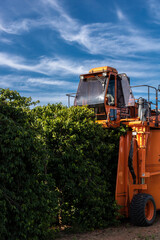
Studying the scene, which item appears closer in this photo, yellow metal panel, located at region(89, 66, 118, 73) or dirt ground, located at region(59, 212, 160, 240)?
dirt ground, located at region(59, 212, 160, 240)

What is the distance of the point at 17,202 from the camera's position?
7402 millimetres

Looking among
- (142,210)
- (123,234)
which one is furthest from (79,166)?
A: (142,210)

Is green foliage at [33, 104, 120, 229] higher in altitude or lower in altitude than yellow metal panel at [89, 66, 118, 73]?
lower

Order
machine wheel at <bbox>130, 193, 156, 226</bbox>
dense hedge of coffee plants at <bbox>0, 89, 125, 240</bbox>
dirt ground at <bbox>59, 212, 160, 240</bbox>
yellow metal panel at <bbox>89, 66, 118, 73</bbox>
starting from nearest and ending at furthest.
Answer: dense hedge of coffee plants at <bbox>0, 89, 125, 240</bbox>
dirt ground at <bbox>59, 212, 160, 240</bbox>
machine wheel at <bbox>130, 193, 156, 226</bbox>
yellow metal panel at <bbox>89, 66, 118, 73</bbox>

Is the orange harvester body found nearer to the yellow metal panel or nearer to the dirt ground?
the yellow metal panel

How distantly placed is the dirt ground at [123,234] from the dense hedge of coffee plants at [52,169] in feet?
1.38

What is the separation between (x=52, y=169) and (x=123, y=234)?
3.05 meters

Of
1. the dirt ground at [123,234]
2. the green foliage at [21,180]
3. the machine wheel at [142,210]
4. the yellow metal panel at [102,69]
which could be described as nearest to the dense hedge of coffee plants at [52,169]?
the green foliage at [21,180]

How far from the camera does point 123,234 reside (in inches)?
376

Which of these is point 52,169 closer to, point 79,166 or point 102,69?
point 79,166

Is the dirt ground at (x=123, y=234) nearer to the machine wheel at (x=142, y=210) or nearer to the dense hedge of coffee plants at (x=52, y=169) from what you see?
the machine wheel at (x=142, y=210)

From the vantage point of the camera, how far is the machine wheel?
1024 cm

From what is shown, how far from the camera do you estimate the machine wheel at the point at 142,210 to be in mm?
10242

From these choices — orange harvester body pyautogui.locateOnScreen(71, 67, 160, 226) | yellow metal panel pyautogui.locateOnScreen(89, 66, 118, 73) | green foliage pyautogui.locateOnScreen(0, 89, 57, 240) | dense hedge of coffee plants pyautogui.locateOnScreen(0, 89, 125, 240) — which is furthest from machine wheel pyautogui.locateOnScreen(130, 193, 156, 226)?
yellow metal panel pyautogui.locateOnScreen(89, 66, 118, 73)
